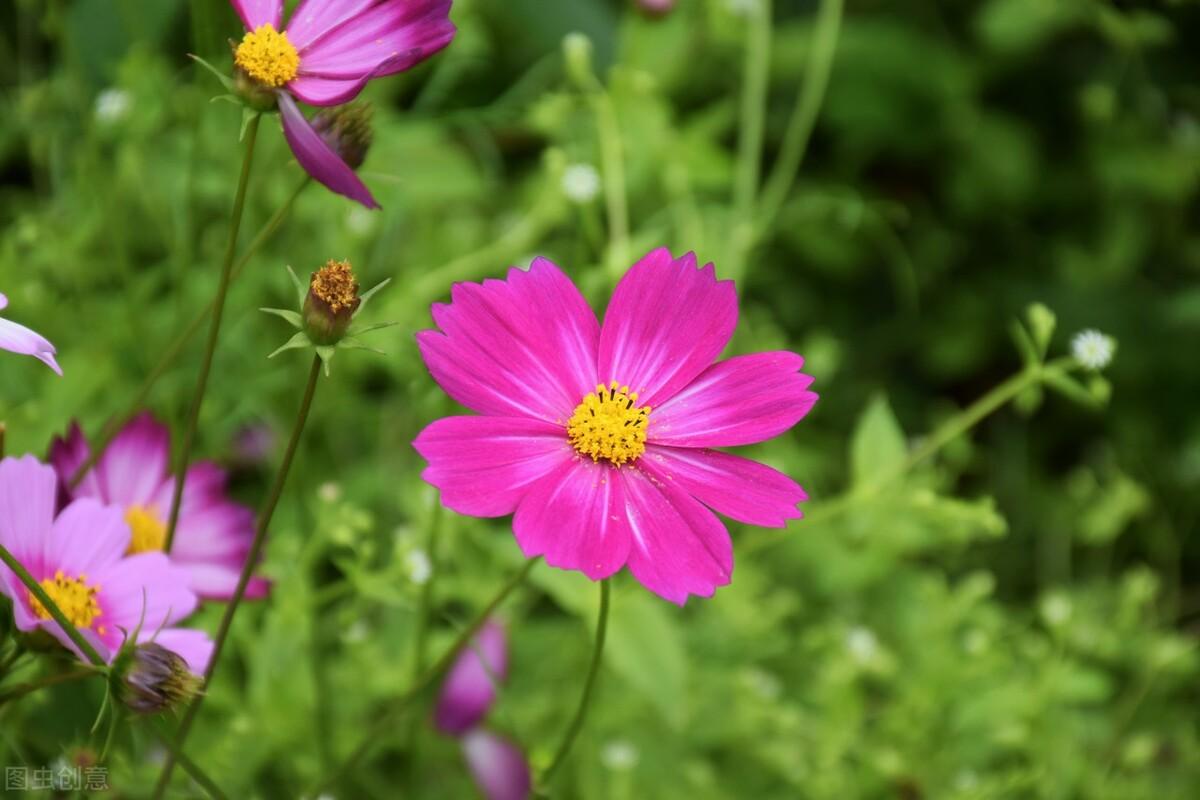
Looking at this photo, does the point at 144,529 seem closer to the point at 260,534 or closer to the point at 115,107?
the point at 260,534

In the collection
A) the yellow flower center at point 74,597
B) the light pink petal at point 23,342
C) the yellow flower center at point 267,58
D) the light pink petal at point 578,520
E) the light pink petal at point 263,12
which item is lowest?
the yellow flower center at point 74,597

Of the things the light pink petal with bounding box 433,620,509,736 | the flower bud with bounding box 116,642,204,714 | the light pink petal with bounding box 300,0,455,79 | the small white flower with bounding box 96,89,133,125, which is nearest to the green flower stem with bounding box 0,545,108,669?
the flower bud with bounding box 116,642,204,714

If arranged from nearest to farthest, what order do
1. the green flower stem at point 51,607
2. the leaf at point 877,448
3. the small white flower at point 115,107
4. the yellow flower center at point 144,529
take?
the green flower stem at point 51,607, the yellow flower center at point 144,529, the leaf at point 877,448, the small white flower at point 115,107

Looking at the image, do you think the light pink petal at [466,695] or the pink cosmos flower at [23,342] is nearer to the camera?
the pink cosmos flower at [23,342]

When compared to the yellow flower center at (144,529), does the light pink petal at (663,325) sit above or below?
above

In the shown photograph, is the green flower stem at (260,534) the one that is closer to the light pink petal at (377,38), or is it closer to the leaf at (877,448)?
the light pink petal at (377,38)

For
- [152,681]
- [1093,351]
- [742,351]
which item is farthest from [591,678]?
[742,351]

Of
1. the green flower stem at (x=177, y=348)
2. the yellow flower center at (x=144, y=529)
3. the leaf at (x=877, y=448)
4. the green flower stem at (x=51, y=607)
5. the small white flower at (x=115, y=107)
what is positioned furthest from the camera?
→ the small white flower at (x=115, y=107)

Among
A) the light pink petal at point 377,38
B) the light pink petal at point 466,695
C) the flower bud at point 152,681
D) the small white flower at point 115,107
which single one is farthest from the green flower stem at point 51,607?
the small white flower at point 115,107
